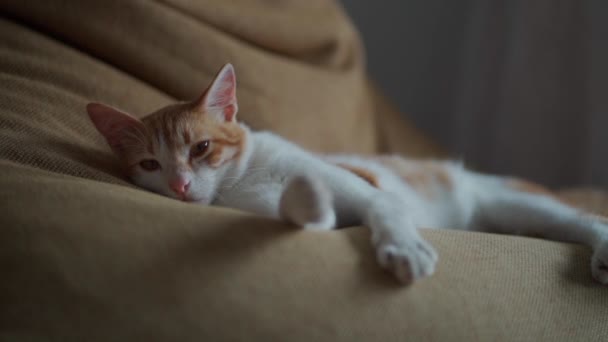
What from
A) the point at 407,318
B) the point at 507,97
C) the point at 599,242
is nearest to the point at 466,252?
the point at 407,318

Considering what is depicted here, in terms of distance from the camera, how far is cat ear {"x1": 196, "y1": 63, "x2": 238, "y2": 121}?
117 centimetres

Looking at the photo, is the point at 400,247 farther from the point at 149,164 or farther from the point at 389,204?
the point at 149,164

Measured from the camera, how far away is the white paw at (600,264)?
1021 mm

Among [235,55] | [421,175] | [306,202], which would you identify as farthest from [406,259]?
[235,55]

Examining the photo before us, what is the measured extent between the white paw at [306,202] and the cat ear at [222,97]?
38cm

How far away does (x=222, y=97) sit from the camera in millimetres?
1235

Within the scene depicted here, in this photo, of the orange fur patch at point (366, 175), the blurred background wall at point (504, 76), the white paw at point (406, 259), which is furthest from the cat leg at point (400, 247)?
the blurred background wall at point (504, 76)

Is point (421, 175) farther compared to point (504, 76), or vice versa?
point (504, 76)

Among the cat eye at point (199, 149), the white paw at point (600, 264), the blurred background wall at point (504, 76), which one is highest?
the cat eye at point (199, 149)

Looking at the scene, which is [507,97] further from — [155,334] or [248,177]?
[155,334]

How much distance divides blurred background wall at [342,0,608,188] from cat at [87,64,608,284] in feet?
3.66

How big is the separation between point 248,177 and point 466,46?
1942mm

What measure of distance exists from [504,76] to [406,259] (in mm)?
1893

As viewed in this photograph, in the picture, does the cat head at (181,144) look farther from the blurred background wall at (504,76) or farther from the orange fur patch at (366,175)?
the blurred background wall at (504,76)
